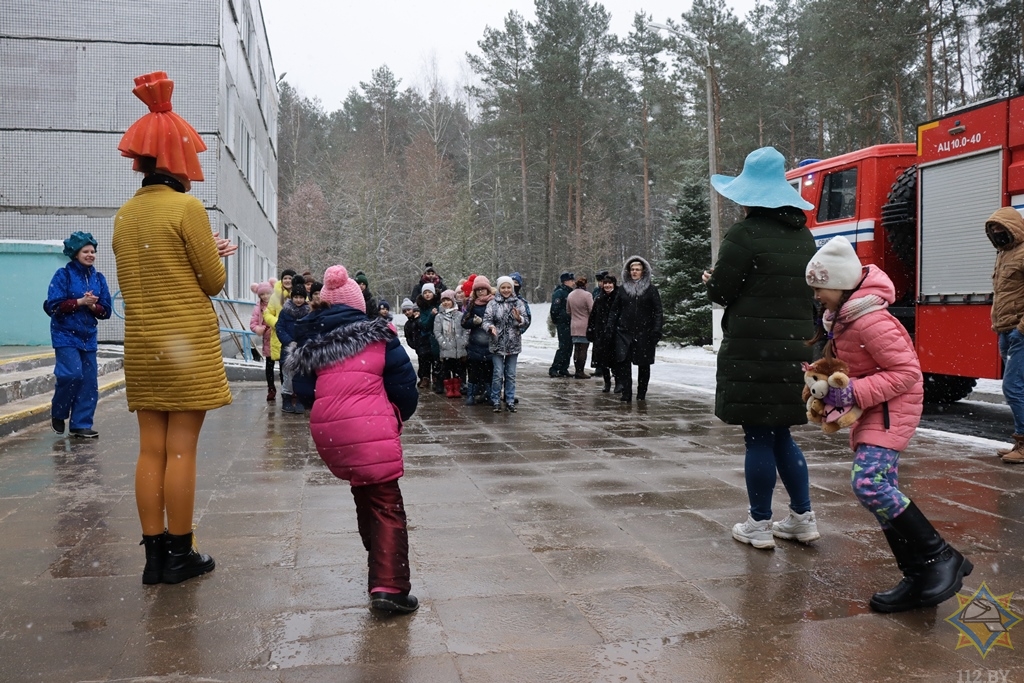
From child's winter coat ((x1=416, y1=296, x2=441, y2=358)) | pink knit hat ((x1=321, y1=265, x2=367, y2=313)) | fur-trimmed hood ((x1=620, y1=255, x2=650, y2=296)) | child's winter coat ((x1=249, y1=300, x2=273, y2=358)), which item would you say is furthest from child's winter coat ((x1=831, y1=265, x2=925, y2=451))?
child's winter coat ((x1=416, y1=296, x2=441, y2=358))

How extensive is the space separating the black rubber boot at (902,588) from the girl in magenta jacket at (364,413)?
1.93m

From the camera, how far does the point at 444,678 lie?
3.02 metres

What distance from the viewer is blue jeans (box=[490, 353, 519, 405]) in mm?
10820

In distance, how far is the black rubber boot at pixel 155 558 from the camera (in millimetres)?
4027

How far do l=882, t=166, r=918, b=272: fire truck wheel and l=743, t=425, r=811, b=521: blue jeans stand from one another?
6.57 metres

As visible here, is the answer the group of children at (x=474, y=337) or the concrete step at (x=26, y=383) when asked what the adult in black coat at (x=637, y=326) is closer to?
the group of children at (x=474, y=337)

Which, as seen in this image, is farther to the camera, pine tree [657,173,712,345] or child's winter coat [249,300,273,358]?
pine tree [657,173,712,345]

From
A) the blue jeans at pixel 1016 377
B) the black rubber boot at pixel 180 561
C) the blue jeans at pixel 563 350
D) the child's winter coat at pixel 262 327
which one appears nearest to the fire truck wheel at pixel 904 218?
the blue jeans at pixel 1016 377

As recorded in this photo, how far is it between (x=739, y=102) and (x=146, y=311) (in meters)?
39.9

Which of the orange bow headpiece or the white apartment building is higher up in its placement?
the white apartment building

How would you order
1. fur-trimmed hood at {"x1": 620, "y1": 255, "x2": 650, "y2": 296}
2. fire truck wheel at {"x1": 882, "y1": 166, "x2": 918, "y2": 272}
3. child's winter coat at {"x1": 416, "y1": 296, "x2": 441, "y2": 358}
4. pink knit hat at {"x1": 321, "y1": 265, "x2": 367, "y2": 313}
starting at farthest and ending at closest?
1. child's winter coat at {"x1": 416, "y1": 296, "x2": 441, "y2": 358}
2. fur-trimmed hood at {"x1": 620, "y1": 255, "x2": 650, "y2": 296}
3. fire truck wheel at {"x1": 882, "y1": 166, "x2": 918, "y2": 272}
4. pink knit hat at {"x1": 321, "y1": 265, "x2": 367, "y2": 313}

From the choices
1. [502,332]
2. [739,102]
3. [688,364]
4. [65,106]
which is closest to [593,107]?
[739,102]

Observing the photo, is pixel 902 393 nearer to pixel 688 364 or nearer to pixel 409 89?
pixel 688 364

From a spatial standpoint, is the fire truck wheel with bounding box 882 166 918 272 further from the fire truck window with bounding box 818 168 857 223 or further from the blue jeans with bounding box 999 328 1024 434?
the blue jeans with bounding box 999 328 1024 434
